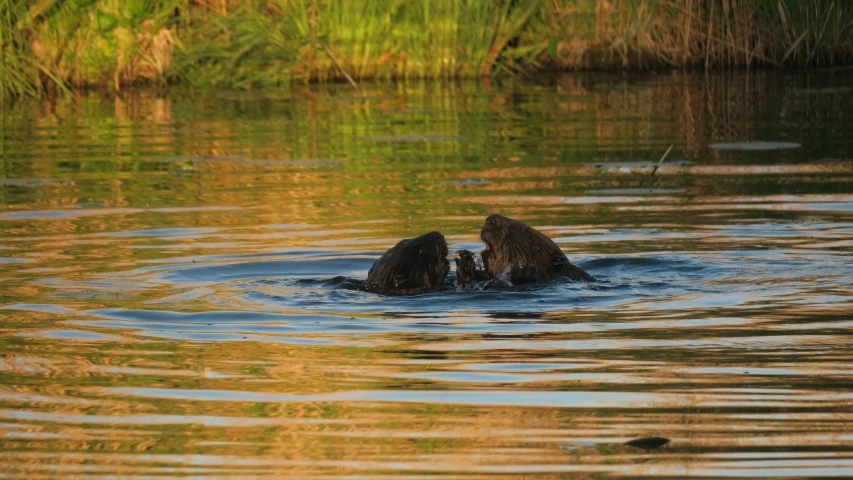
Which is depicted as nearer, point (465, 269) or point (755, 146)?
point (465, 269)

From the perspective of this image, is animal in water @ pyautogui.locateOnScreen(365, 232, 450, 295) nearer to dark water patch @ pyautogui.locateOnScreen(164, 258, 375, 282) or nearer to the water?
the water

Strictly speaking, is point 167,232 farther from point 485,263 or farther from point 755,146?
point 755,146

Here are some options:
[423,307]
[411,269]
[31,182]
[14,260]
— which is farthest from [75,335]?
[31,182]

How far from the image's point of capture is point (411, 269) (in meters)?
7.34

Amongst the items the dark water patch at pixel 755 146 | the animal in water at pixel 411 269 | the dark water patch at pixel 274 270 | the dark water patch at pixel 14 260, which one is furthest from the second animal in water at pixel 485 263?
the dark water patch at pixel 755 146

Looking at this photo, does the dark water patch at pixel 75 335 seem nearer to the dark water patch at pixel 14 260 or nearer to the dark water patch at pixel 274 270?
the dark water patch at pixel 274 270

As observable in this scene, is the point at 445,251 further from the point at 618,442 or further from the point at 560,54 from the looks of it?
the point at 560,54

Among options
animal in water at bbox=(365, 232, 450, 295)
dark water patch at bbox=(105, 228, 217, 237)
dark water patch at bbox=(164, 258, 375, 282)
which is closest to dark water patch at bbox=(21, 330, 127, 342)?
dark water patch at bbox=(164, 258, 375, 282)

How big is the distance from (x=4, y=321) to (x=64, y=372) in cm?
120

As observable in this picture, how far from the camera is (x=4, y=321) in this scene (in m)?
6.55

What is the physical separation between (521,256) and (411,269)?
2.17 feet

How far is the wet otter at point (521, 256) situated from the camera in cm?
755

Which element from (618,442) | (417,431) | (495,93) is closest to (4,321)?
(417,431)

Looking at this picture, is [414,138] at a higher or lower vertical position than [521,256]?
higher
